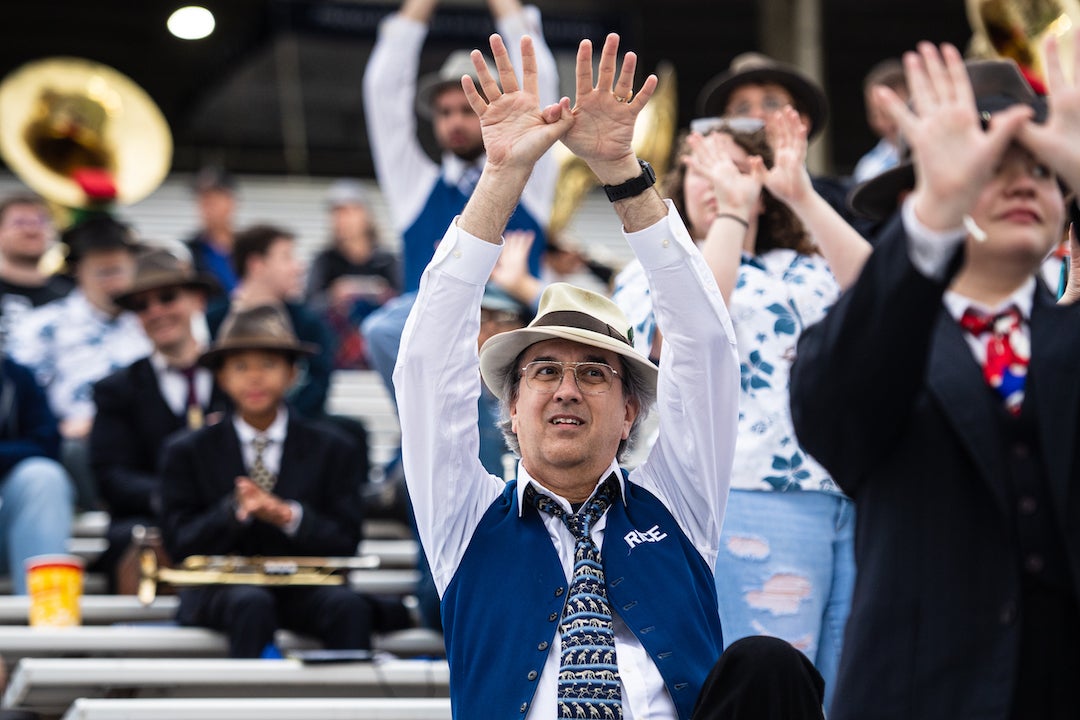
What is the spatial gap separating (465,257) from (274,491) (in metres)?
2.57

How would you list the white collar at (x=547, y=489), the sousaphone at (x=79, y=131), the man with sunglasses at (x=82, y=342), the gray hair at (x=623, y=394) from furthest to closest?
the sousaphone at (x=79, y=131)
the man with sunglasses at (x=82, y=342)
the gray hair at (x=623, y=394)
the white collar at (x=547, y=489)

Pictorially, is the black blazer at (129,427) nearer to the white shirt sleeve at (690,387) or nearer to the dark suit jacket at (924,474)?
the white shirt sleeve at (690,387)

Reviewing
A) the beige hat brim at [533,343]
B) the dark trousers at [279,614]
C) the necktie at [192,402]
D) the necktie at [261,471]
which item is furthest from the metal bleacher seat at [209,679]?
the beige hat brim at [533,343]

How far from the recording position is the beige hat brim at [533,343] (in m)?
3.57

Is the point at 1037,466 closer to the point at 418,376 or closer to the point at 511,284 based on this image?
the point at 418,376

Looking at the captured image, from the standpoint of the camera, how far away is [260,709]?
4.82m

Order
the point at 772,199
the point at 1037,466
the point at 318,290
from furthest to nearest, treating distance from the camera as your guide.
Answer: the point at 318,290 → the point at 772,199 → the point at 1037,466

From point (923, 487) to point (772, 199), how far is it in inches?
79.8

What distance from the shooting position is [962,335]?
254 centimetres

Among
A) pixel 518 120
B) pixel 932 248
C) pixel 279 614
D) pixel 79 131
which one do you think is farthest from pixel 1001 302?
pixel 79 131

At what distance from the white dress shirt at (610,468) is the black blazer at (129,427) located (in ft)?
10.1

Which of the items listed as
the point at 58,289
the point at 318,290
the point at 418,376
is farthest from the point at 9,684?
the point at 318,290

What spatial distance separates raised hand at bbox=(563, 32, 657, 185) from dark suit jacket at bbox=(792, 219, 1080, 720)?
2.80ft

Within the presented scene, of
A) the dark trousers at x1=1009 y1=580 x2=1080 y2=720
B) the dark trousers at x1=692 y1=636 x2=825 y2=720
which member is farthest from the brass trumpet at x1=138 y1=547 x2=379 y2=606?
the dark trousers at x1=1009 y1=580 x2=1080 y2=720
